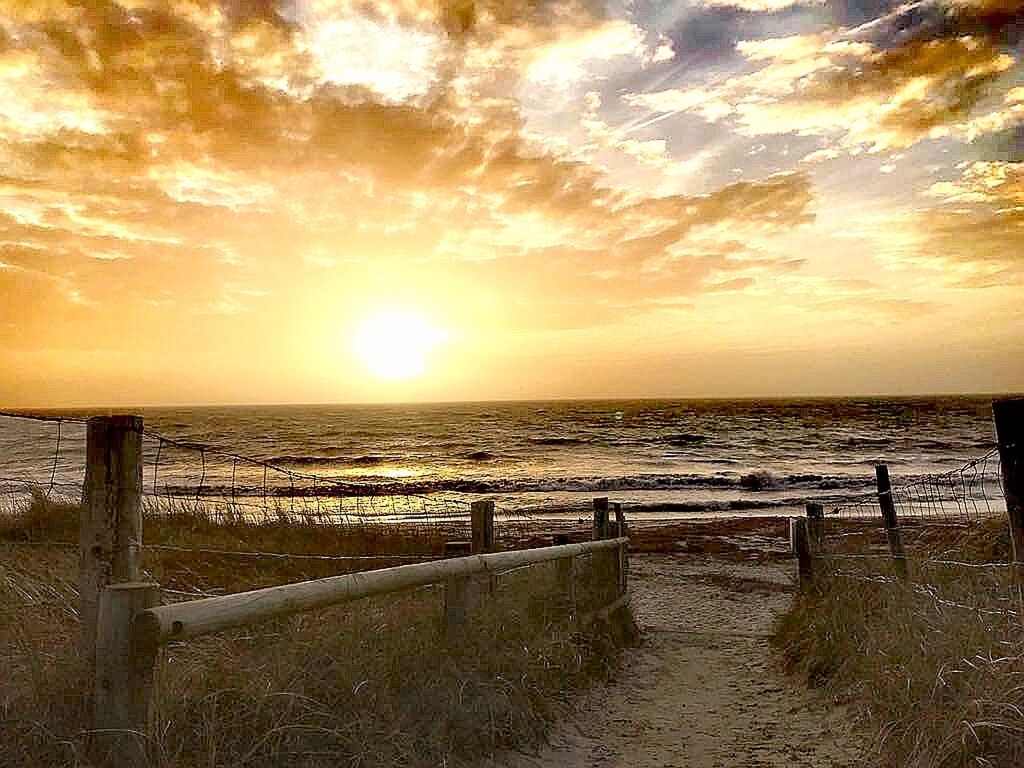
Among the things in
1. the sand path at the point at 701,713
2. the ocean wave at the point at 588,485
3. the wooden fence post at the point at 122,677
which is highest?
the wooden fence post at the point at 122,677

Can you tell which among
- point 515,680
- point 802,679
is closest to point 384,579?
point 515,680

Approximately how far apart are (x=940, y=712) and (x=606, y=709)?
108 inches

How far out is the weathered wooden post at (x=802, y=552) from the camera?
9.57 meters

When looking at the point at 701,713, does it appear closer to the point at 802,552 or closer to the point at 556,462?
the point at 802,552

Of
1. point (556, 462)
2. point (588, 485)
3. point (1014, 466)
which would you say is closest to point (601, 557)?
point (1014, 466)

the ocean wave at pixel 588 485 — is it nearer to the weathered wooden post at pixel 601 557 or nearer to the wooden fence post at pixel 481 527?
the weathered wooden post at pixel 601 557

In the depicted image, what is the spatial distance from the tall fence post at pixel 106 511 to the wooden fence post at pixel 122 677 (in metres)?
0.73

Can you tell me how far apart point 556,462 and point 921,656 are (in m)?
47.3

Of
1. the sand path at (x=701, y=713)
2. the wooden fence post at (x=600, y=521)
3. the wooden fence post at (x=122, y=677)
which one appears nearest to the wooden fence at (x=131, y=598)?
the wooden fence post at (x=122, y=677)

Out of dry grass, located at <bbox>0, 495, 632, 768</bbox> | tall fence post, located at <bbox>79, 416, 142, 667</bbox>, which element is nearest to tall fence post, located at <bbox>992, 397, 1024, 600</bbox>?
dry grass, located at <bbox>0, 495, 632, 768</bbox>

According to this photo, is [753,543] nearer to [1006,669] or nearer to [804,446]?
[1006,669]

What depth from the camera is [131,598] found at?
10.3ft

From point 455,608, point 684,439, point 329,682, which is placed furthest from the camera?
point 684,439

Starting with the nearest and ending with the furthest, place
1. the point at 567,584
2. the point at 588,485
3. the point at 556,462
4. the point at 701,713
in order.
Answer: the point at 701,713, the point at 567,584, the point at 588,485, the point at 556,462
